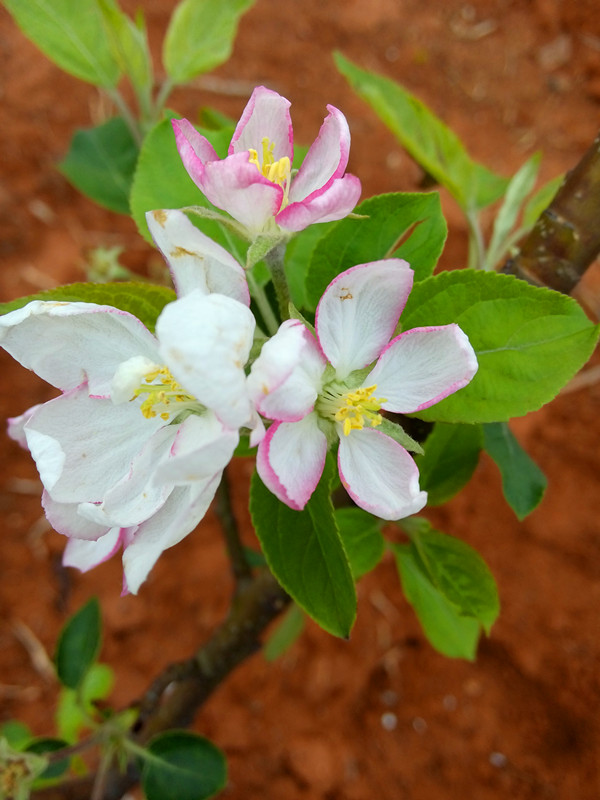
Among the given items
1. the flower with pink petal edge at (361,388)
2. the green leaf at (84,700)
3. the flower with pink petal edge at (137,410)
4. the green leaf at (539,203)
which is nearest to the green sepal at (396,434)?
the flower with pink petal edge at (361,388)

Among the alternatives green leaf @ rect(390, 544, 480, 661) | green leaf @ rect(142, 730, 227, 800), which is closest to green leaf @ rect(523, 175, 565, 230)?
green leaf @ rect(390, 544, 480, 661)

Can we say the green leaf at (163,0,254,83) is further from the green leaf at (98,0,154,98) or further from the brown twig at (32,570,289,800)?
the brown twig at (32,570,289,800)

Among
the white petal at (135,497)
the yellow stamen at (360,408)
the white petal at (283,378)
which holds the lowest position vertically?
the white petal at (135,497)

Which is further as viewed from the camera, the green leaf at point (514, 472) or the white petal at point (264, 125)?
the green leaf at point (514, 472)

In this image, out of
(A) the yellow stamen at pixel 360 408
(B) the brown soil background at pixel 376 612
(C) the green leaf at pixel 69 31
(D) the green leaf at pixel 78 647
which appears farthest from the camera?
(B) the brown soil background at pixel 376 612

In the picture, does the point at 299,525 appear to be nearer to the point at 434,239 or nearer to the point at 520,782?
the point at 434,239

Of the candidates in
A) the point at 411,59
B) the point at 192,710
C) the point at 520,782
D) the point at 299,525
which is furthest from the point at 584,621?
the point at 411,59

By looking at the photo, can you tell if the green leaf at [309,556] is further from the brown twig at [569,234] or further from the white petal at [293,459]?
the brown twig at [569,234]
